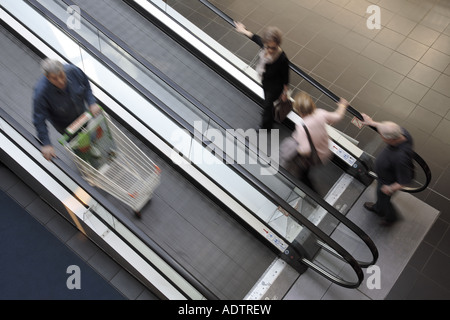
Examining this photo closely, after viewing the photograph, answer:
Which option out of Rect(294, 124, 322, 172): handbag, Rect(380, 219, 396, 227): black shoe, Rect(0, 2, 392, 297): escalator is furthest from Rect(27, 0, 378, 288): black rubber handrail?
Rect(380, 219, 396, 227): black shoe

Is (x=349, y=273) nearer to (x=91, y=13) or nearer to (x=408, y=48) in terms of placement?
(x=408, y=48)

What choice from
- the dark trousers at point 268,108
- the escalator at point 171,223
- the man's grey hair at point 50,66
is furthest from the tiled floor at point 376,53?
the man's grey hair at point 50,66

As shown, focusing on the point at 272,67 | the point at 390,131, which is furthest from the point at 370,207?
the point at 272,67

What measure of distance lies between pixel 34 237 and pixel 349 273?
→ 14.1 feet

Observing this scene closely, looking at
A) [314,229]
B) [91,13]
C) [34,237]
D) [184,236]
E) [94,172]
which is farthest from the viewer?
[91,13]

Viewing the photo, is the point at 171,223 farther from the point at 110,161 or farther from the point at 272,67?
the point at 272,67

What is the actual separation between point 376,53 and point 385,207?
3.76 metres

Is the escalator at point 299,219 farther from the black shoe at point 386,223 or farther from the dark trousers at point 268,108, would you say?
the dark trousers at point 268,108

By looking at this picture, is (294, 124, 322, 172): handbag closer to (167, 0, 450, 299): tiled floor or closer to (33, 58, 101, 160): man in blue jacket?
(167, 0, 450, 299): tiled floor

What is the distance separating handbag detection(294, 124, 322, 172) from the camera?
5675mm

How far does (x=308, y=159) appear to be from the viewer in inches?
230

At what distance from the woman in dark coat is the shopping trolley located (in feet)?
5.95
